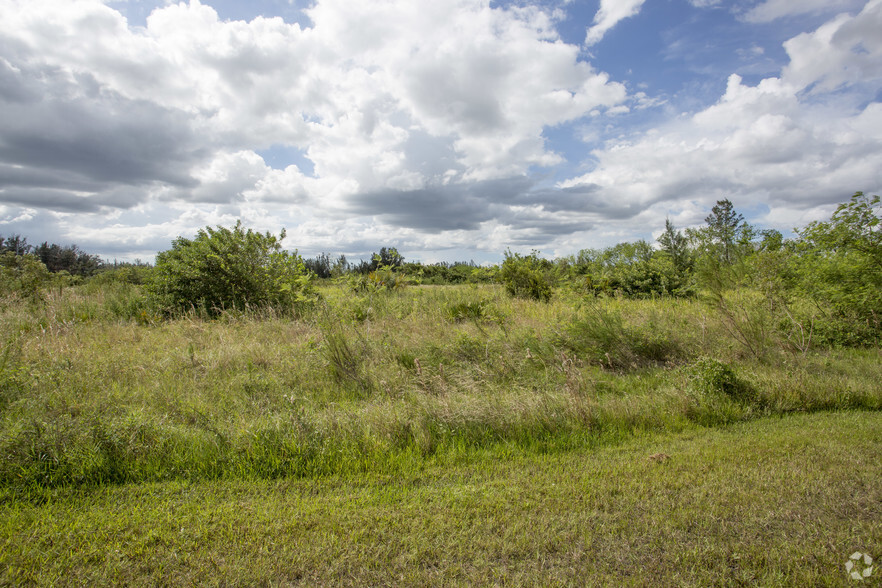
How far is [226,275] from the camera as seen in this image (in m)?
13.0

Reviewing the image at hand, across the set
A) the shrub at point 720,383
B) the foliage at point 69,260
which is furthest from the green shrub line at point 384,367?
the foliage at point 69,260

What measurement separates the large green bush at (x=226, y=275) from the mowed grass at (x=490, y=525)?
9363 mm

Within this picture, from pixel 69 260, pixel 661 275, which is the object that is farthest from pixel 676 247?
pixel 69 260

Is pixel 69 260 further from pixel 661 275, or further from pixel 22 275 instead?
pixel 661 275

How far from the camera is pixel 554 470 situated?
3.86 m

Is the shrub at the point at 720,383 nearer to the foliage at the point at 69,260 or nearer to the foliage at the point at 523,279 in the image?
the foliage at the point at 523,279

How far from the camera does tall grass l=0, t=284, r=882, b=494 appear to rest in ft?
13.3

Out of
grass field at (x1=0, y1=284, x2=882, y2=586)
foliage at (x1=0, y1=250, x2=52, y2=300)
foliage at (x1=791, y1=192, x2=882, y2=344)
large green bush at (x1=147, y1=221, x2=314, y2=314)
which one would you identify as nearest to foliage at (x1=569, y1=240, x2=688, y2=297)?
foliage at (x1=791, y1=192, x2=882, y2=344)

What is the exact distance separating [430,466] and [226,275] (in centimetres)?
1145

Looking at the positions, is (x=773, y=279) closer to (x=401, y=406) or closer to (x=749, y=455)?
(x=749, y=455)

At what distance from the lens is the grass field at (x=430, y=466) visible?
8.79 feet

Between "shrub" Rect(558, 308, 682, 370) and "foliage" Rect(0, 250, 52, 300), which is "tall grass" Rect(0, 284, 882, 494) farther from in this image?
"foliage" Rect(0, 250, 52, 300)

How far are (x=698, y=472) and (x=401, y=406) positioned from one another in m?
3.21

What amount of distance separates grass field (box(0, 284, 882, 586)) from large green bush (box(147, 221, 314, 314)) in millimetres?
5020
